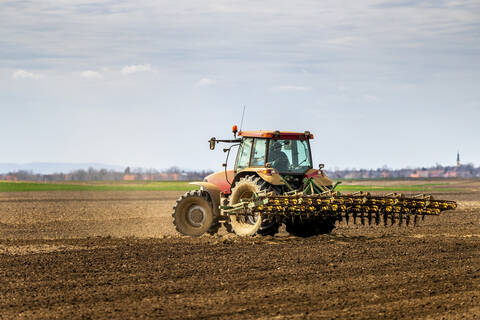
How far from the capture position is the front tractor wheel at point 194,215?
59.3 feet

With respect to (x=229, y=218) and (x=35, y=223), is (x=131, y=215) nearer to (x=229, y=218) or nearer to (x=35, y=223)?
(x=35, y=223)

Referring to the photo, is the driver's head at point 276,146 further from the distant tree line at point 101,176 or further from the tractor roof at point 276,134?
the distant tree line at point 101,176

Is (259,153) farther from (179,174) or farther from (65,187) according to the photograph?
(179,174)

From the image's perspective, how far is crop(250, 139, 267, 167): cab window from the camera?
17.3m

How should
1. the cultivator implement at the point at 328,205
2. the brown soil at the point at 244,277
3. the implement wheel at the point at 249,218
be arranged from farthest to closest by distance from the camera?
the implement wheel at the point at 249,218, the cultivator implement at the point at 328,205, the brown soil at the point at 244,277

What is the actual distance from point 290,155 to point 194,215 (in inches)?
109

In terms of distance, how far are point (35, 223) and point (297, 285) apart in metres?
15.4

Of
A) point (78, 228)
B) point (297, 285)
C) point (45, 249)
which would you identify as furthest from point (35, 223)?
point (297, 285)

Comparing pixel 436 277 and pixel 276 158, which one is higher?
pixel 276 158

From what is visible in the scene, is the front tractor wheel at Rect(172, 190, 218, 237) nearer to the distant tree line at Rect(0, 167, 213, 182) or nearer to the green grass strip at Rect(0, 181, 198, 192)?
the green grass strip at Rect(0, 181, 198, 192)

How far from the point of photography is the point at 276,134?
17.2 metres

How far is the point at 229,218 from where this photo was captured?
699 inches

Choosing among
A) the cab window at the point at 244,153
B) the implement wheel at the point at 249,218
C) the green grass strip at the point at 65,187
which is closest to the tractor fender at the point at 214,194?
the implement wheel at the point at 249,218

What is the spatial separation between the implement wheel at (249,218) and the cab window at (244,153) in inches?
27.5
